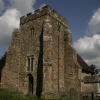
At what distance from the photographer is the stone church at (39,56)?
2550 centimetres

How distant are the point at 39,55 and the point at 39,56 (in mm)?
139

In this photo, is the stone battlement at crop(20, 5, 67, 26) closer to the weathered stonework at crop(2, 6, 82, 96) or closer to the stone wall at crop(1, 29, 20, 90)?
the weathered stonework at crop(2, 6, 82, 96)

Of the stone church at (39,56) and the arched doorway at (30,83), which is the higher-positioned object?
the stone church at (39,56)

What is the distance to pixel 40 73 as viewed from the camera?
25094mm

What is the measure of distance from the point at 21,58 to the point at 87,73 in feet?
38.5

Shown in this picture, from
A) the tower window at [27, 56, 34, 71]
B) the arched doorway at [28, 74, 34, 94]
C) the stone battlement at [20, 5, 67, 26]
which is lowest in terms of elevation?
the arched doorway at [28, 74, 34, 94]

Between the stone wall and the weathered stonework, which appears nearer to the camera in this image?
the weathered stonework

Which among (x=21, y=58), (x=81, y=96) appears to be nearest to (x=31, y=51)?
(x=21, y=58)

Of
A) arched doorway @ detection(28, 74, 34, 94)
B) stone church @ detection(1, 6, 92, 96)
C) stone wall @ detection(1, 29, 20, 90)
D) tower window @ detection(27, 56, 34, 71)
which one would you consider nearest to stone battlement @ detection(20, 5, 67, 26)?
stone church @ detection(1, 6, 92, 96)

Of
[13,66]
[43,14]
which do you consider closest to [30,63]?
[13,66]

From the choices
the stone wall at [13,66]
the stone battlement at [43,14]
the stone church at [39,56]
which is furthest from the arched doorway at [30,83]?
the stone battlement at [43,14]

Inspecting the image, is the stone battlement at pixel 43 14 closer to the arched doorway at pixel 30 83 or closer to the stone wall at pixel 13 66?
the stone wall at pixel 13 66

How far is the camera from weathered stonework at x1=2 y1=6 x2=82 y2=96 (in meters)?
25.5

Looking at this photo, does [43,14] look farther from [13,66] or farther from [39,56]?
[13,66]
